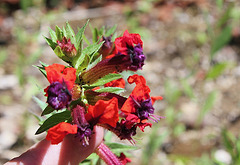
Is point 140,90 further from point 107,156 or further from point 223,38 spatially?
point 223,38

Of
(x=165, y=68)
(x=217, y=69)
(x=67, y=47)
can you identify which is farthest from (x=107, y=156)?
(x=165, y=68)

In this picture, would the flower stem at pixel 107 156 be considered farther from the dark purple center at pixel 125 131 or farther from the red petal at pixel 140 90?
the red petal at pixel 140 90

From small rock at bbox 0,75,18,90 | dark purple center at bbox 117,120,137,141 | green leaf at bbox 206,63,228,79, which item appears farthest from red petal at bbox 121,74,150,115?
small rock at bbox 0,75,18,90

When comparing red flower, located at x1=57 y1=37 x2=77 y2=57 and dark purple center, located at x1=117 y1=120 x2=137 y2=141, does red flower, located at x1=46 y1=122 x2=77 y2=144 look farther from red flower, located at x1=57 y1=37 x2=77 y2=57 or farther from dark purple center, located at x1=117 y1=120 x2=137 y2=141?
red flower, located at x1=57 y1=37 x2=77 y2=57

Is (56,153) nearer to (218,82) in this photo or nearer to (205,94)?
(205,94)

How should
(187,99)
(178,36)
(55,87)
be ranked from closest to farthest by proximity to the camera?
(55,87) < (187,99) < (178,36)

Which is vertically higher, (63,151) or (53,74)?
(53,74)

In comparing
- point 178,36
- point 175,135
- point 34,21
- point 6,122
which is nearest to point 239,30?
point 178,36
